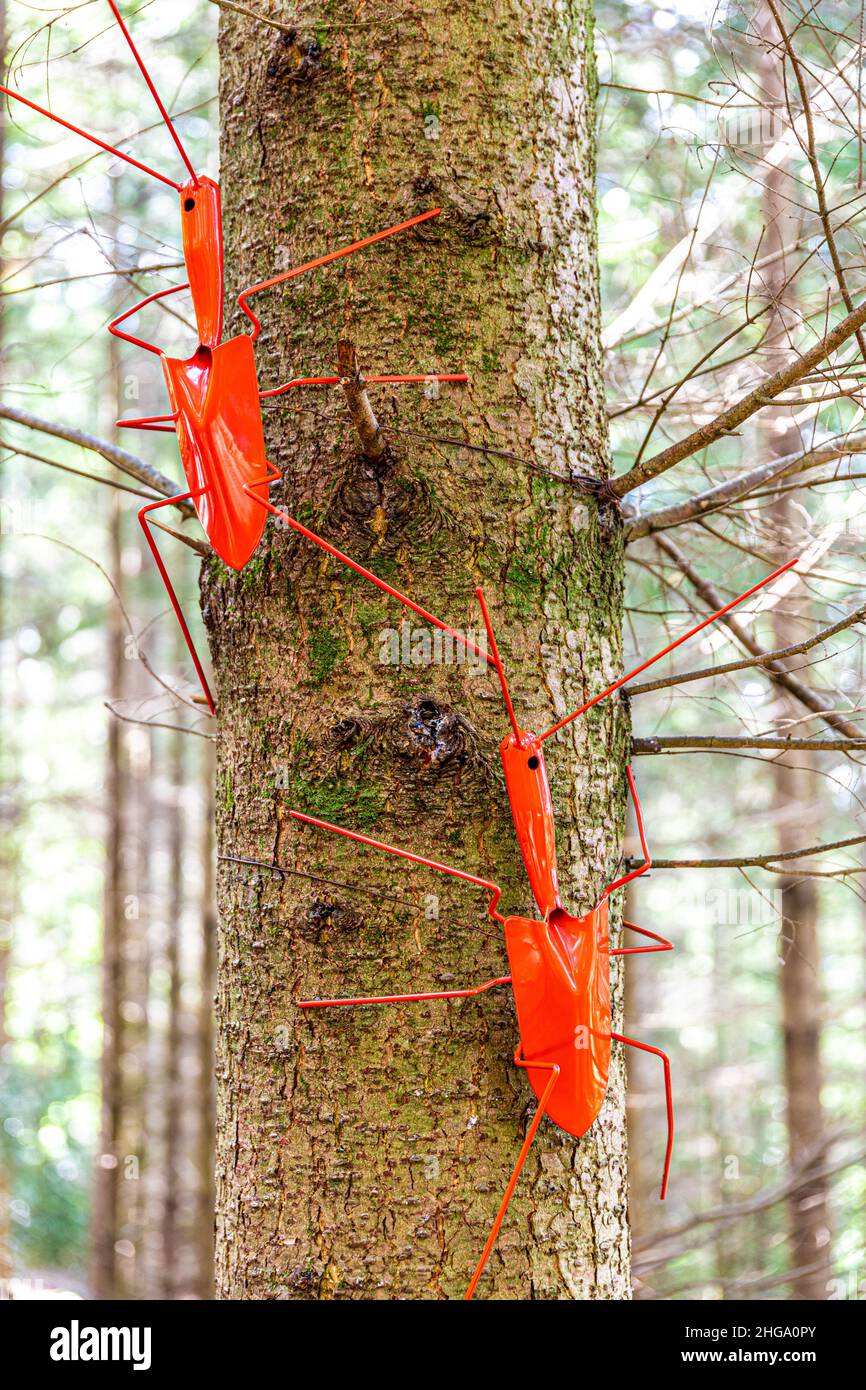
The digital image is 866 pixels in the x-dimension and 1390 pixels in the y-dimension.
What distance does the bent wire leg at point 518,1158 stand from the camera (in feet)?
4.11

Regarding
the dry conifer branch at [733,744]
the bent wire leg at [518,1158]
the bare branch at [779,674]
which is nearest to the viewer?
the bent wire leg at [518,1158]

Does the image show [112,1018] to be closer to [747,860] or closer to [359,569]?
[747,860]

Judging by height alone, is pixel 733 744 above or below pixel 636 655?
below

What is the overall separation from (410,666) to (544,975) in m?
0.41

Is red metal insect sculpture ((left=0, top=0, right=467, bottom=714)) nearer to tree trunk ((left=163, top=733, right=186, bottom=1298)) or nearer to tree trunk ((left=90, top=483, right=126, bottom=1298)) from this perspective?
tree trunk ((left=90, top=483, right=126, bottom=1298))

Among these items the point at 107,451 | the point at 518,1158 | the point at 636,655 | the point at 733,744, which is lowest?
the point at 518,1158

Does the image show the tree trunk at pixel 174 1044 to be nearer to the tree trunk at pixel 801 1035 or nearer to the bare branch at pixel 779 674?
the tree trunk at pixel 801 1035

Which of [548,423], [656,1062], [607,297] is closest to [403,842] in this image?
[548,423]

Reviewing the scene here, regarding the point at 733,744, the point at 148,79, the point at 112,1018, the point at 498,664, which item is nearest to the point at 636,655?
the point at 733,744

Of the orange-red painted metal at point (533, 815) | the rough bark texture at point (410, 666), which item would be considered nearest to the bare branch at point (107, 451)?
the rough bark texture at point (410, 666)

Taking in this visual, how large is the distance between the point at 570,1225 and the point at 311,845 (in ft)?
1.81

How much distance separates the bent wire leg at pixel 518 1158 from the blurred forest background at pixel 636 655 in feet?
1.35

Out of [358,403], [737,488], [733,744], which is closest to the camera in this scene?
[358,403]

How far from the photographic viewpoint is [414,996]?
1318mm
